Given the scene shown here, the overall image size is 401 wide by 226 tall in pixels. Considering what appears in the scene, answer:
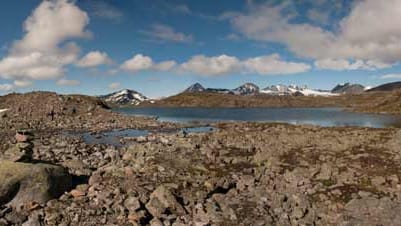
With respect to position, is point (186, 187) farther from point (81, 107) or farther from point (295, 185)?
point (81, 107)

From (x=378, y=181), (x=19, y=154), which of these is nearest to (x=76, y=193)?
(x=19, y=154)

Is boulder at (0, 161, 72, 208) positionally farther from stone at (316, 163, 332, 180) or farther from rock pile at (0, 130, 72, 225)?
stone at (316, 163, 332, 180)

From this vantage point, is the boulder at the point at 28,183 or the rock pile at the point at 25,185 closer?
the rock pile at the point at 25,185

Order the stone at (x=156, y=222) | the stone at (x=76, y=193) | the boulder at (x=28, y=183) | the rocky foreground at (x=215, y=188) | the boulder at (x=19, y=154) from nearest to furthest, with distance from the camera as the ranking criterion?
the stone at (x=156, y=222) → the rocky foreground at (x=215, y=188) → the boulder at (x=28, y=183) → the stone at (x=76, y=193) → the boulder at (x=19, y=154)

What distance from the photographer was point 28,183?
2383cm

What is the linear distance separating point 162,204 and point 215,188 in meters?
5.04

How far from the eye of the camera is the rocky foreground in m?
22.8

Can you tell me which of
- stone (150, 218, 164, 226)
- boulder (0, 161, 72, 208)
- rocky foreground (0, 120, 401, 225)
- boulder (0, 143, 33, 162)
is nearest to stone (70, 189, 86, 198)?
rocky foreground (0, 120, 401, 225)

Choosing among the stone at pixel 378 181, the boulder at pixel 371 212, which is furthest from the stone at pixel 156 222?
the stone at pixel 378 181

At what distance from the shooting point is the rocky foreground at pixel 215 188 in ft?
74.8

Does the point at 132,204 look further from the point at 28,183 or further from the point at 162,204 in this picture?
the point at 28,183

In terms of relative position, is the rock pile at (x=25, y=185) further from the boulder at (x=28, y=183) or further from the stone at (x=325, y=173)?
the stone at (x=325, y=173)

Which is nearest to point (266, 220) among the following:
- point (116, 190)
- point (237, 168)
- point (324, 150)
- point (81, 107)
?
point (116, 190)

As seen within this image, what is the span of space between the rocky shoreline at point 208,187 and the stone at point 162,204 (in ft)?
0.18
